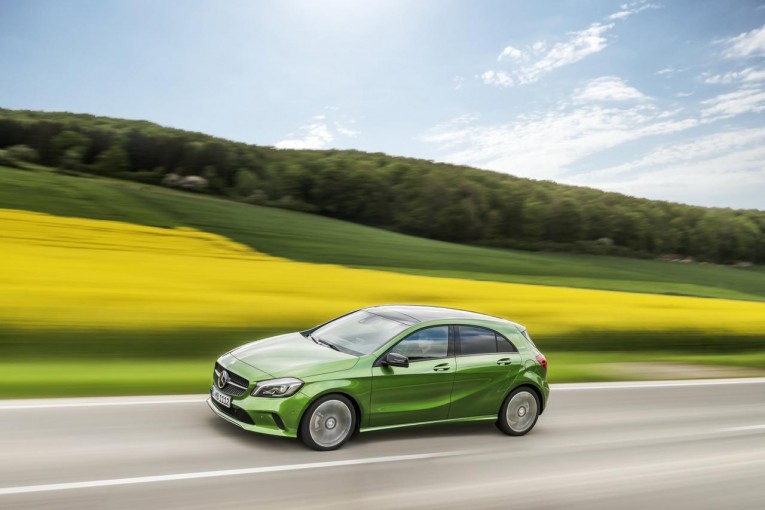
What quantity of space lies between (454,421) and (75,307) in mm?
6949

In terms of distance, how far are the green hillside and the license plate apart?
53.6ft

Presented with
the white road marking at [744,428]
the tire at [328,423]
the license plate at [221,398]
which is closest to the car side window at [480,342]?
the tire at [328,423]

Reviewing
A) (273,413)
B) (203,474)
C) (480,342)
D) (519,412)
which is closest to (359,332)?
(480,342)

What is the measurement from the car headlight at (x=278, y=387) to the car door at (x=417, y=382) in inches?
32.5

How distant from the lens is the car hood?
683 centimetres

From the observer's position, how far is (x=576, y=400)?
423 inches

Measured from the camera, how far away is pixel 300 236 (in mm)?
29156

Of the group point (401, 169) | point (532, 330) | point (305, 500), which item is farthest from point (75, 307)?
point (401, 169)

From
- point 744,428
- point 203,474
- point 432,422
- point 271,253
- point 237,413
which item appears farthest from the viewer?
point 271,253

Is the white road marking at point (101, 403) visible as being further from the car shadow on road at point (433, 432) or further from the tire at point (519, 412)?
the tire at point (519, 412)

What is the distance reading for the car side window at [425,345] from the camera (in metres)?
7.44

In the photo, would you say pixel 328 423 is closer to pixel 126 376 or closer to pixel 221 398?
pixel 221 398

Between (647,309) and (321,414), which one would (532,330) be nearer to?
(647,309)

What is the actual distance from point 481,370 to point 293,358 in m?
2.13
